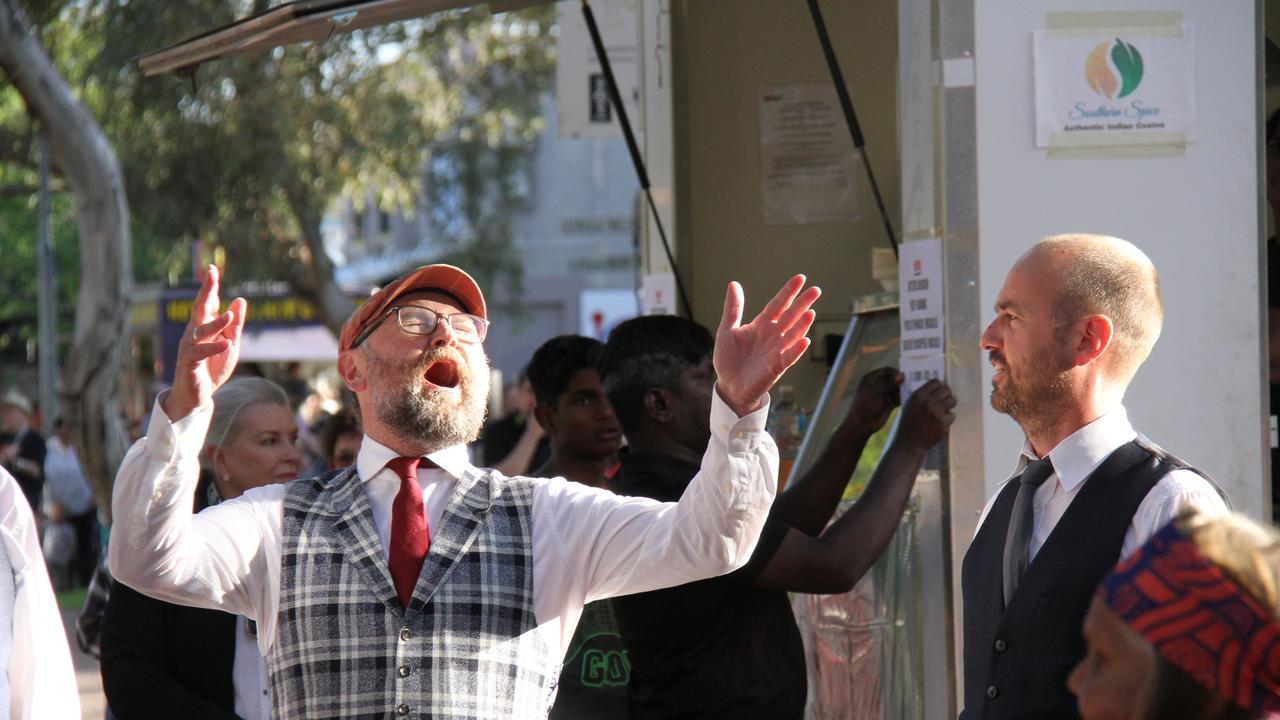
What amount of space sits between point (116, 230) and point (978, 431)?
8315 millimetres

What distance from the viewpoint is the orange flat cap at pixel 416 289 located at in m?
3.36

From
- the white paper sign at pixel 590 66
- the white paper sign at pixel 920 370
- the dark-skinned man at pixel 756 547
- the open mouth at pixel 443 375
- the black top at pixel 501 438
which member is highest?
the white paper sign at pixel 590 66

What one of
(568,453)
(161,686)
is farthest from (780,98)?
(161,686)

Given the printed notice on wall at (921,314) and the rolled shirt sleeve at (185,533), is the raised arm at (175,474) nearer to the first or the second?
the rolled shirt sleeve at (185,533)

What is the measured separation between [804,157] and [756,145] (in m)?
0.21

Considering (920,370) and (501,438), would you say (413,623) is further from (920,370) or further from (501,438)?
(501,438)

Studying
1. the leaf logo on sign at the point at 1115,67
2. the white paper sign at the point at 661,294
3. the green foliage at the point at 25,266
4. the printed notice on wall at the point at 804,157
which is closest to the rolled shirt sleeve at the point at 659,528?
the leaf logo on sign at the point at 1115,67

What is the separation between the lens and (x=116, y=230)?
1121 cm

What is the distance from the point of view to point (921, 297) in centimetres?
455

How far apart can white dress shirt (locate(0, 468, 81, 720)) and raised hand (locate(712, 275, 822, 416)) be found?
1.35m

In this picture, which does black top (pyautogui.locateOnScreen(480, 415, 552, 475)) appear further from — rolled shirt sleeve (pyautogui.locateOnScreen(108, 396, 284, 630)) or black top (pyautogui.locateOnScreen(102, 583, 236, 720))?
rolled shirt sleeve (pyautogui.locateOnScreen(108, 396, 284, 630))

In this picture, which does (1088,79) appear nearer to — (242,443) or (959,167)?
(959,167)

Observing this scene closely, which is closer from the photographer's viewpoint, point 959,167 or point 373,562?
point 373,562

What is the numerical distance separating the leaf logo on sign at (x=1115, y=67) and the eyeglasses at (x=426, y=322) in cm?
201
